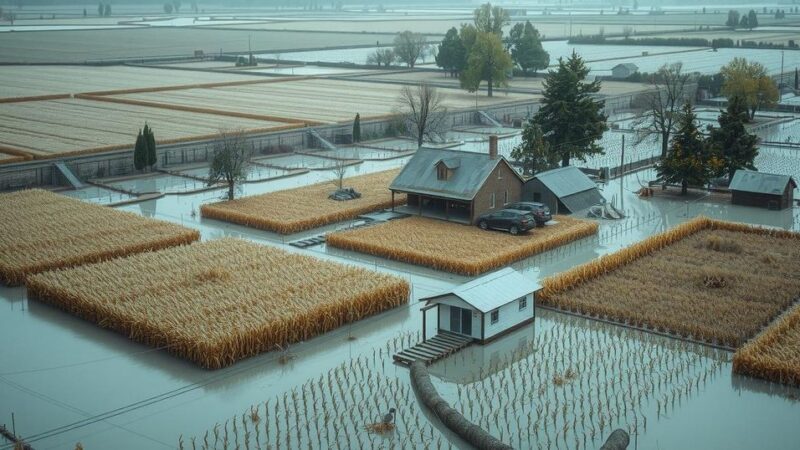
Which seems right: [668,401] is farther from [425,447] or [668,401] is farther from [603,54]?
[603,54]

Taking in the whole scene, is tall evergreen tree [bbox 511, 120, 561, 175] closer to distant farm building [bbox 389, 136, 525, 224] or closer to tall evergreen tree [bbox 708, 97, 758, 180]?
distant farm building [bbox 389, 136, 525, 224]

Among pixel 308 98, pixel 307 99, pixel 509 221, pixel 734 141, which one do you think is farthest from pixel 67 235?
pixel 308 98

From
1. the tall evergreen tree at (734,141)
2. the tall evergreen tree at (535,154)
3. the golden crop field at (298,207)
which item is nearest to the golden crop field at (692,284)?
the tall evergreen tree at (734,141)

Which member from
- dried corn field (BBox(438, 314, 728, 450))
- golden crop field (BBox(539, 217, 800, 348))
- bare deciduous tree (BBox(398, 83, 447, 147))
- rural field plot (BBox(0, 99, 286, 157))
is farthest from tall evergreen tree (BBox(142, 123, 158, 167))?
dried corn field (BBox(438, 314, 728, 450))

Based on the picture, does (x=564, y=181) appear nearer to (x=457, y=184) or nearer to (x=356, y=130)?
(x=457, y=184)

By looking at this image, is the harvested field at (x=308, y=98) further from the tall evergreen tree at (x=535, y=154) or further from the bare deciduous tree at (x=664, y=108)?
the tall evergreen tree at (x=535, y=154)
